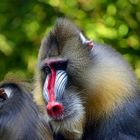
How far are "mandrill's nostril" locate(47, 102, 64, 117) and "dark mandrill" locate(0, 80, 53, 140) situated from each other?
106mm

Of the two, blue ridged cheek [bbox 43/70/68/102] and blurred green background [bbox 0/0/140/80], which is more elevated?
blue ridged cheek [bbox 43/70/68/102]

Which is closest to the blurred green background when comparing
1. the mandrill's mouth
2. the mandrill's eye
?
the mandrill's eye

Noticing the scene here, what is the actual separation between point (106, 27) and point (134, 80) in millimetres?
1626

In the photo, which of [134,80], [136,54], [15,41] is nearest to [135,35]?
[136,54]

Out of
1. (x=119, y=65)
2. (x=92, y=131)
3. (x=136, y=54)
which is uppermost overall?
(x=119, y=65)

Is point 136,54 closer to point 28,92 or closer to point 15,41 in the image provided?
point 15,41

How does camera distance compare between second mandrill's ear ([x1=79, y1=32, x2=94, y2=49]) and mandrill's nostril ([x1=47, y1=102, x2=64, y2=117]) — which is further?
second mandrill's ear ([x1=79, y1=32, x2=94, y2=49])

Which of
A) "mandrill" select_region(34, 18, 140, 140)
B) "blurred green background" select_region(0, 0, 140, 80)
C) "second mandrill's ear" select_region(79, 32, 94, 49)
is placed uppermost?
"second mandrill's ear" select_region(79, 32, 94, 49)

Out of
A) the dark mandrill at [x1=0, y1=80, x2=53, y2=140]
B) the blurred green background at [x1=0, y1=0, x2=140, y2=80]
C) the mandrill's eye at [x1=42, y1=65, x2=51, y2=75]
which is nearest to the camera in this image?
the dark mandrill at [x1=0, y1=80, x2=53, y2=140]

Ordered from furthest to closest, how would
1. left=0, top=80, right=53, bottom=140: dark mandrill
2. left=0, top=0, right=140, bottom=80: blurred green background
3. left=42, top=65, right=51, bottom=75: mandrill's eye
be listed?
1. left=0, top=0, right=140, bottom=80: blurred green background
2. left=42, top=65, right=51, bottom=75: mandrill's eye
3. left=0, top=80, right=53, bottom=140: dark mandrill

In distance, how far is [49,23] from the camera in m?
6.60

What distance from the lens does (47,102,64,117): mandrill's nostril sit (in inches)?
177

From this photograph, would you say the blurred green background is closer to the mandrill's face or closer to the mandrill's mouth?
the mandrill's face

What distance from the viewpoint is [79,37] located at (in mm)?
4797
